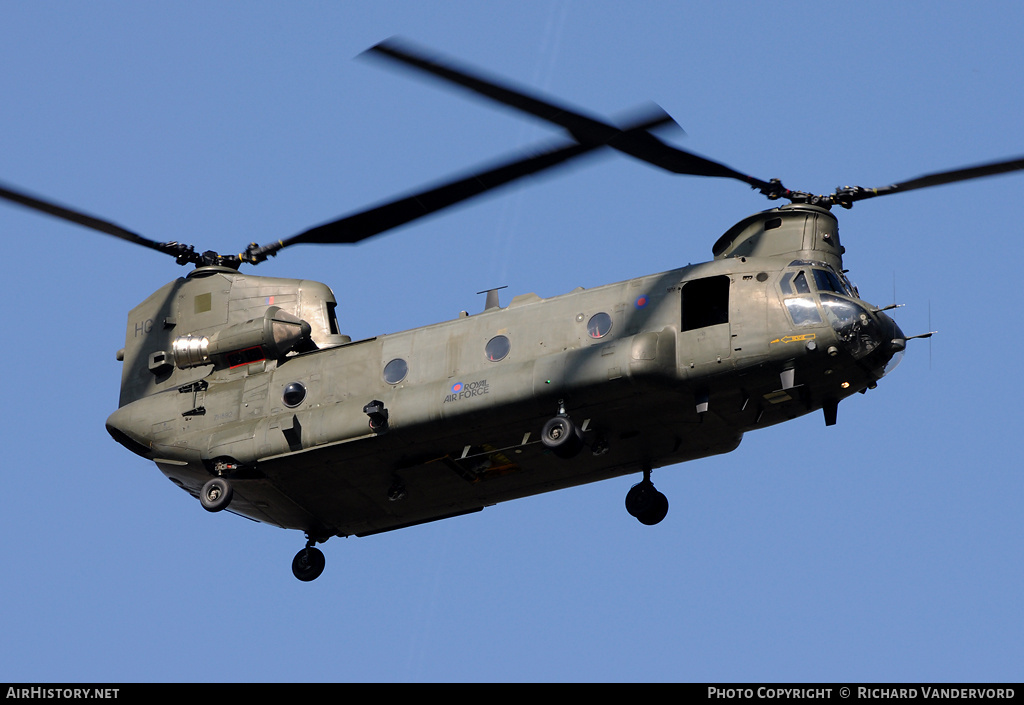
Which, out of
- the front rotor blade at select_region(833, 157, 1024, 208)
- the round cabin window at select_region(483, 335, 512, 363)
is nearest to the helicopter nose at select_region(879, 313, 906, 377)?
the front rotor blade at select_region(833, 157, 1024, 208)

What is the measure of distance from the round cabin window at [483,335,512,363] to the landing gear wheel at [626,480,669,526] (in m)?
3.60

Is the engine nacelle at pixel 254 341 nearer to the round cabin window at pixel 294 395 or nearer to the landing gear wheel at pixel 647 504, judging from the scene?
the round cabin window at pixel 294 395

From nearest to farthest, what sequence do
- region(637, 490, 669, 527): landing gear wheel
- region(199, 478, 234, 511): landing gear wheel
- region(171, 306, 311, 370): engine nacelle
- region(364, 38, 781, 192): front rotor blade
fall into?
region(364, 38, 781, 192): front rotor blade
region(637, 490, 669, 527): landing gear wheel
region(199, 478, 234, 511): landing gear wheel
region(171, 306, 311, 370): engine nacelle

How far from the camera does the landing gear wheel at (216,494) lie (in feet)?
105

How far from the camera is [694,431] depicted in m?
30.4

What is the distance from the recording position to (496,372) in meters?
30.1

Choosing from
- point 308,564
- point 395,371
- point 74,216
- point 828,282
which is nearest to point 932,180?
point 828,282

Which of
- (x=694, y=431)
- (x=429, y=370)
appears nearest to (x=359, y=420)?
(x=429, y=370)

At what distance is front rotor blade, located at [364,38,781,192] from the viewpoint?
26.2 meters

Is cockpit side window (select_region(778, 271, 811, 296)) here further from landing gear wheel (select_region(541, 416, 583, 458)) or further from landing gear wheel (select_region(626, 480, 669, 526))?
landing gear wheel (select_region(626, 480, 669, 526))

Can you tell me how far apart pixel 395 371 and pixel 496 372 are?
7.76ft

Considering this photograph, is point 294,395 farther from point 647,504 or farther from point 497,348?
point 647,504

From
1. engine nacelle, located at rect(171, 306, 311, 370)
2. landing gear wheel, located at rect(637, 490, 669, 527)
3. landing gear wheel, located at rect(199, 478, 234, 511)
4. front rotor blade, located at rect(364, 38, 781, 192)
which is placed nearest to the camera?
front rotor blade, located at rect(364, 38, 781, 192)
